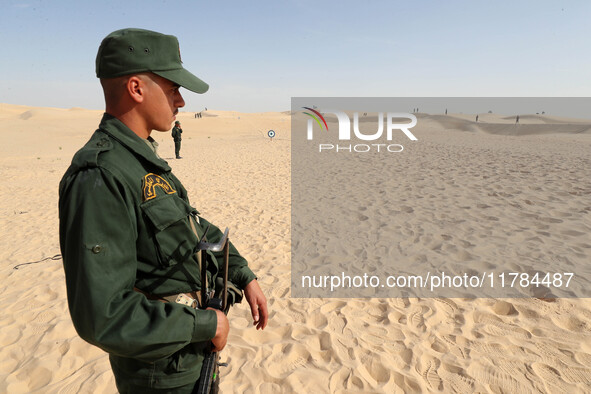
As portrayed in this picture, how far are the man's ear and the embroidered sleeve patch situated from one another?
0.27m

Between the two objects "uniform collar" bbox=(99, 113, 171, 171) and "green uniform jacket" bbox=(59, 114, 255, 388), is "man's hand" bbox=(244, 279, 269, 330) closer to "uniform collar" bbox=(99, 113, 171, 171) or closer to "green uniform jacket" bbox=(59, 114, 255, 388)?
"green uniform jacket" bbox=(59, 114, 255, 388)

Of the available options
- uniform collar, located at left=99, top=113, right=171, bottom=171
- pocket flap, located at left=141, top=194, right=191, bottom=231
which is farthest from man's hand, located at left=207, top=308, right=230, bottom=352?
uniform collar, located at left=99, top=113, right=171, bottom=171

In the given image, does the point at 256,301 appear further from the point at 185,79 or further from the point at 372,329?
the point at 372,329

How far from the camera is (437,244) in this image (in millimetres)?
5465

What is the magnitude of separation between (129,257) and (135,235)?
77 mm

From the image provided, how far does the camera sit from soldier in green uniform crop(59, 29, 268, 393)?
0.95 m

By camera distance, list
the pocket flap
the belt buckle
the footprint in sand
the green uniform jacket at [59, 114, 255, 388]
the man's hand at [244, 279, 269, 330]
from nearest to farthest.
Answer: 1. the green uniform jacket at [59, 114, 255, 388]
2. the pocket flap
3. the belt buckle
4. the man's hand at [244, 279, 269, 330]
5. the footprint in sand

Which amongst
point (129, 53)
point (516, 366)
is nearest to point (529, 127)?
point (516, 366)

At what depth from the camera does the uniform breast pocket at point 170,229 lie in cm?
115

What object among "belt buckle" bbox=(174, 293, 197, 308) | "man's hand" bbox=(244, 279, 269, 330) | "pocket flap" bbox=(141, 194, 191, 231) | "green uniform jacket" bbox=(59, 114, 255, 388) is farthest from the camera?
"man's hand" bbox=(244, 279, 269, 330)

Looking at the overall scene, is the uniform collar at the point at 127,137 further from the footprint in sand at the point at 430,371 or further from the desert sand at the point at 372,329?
the footprint in sand at the point at 430,371

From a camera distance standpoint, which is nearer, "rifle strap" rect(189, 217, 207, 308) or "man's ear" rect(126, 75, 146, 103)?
"man's ear" rect(126, 75, 146, 103)

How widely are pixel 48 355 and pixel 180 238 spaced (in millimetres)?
2924

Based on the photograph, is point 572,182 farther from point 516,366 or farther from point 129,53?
point 129,53
